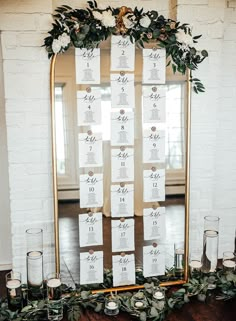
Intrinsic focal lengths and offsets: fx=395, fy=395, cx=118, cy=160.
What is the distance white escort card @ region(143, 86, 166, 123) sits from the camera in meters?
2.46

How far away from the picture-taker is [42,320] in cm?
217

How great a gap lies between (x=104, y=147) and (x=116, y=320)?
40.2 inches

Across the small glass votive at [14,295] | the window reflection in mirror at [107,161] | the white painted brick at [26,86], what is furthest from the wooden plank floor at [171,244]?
the white painted brick at [26,86]

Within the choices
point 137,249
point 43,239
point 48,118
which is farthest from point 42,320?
point 48,118

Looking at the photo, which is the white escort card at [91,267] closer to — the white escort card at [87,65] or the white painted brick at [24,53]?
the white escort card at [87,65]

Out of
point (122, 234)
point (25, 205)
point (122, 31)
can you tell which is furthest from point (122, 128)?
point (25, 205)

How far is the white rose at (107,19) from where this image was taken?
2.25m

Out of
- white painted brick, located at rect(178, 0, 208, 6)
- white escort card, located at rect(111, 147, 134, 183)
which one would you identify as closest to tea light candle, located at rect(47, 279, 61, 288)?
white escort card, located at rect(111, 147, 134, 183)

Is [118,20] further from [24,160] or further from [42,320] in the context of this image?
[42,320]

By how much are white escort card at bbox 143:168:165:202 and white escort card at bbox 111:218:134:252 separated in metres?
0.19

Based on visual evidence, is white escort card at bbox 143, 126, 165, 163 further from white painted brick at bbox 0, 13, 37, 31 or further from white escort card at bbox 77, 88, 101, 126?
white painted brick at bbox 0, 13, 37, 31

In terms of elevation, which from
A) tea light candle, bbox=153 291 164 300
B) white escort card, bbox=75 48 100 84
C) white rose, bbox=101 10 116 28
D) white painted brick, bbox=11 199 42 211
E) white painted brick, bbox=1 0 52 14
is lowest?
tea light candle, bbox=153 291 164 300

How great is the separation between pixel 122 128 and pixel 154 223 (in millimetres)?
654

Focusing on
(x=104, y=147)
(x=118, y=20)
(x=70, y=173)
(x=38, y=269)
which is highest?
(x=118, y=20)
